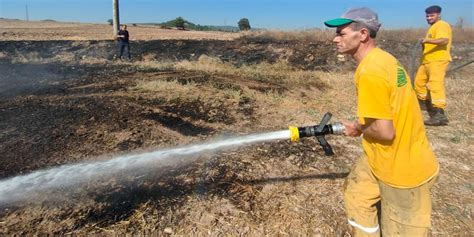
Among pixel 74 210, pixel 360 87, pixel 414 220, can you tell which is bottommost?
pixel 74 210

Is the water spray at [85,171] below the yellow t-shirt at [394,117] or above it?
below

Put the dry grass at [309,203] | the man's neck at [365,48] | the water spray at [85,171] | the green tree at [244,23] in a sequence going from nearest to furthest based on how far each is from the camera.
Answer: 1. the man's neck at [365,48]
2. the dry grass at [309,203]
3. the water spray at [85,171]
4. the green tree at [244,23]

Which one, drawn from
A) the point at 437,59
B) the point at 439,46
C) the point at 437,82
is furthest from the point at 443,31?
the point at 437,82

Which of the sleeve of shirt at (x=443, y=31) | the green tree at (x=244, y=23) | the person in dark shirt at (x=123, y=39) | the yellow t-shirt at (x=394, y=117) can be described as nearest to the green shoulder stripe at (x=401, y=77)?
the yellow t-shirt at (x=394, y=117)

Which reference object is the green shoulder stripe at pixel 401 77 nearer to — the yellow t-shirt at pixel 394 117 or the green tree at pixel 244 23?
the yellow t-shirt at pixel 394 117

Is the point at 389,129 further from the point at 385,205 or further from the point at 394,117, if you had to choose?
the point at 385,205

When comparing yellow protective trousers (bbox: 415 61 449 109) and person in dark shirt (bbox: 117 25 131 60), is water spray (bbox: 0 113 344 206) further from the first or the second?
person in dark shirt (bbox: 117 25 131 60)

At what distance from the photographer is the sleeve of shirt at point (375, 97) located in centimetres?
185

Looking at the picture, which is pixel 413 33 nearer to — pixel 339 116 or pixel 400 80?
pixel 339 116

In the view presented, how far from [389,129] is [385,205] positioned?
22.7 inches

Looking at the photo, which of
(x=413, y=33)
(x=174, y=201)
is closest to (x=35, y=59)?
(x=174, y=201)

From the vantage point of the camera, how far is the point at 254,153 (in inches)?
160

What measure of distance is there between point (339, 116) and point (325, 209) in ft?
10.1

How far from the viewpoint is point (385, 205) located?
2.23 m
